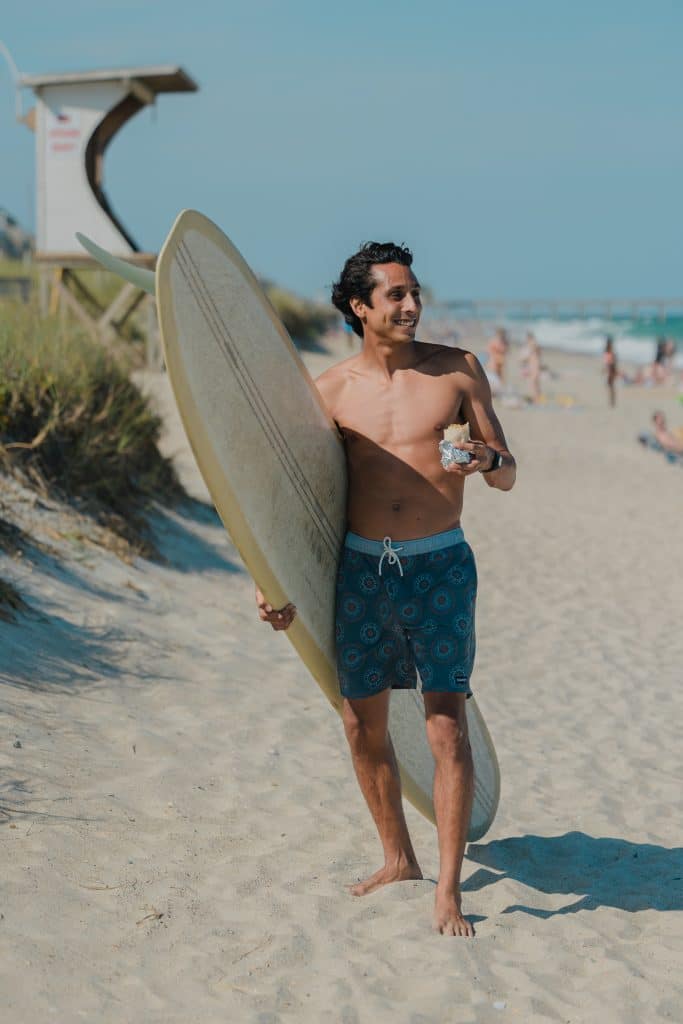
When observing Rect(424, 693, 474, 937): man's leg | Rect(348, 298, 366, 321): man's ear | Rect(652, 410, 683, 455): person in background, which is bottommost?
Rect(652, 410, 683, 455): person in background

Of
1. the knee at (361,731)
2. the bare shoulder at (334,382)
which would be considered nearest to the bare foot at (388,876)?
the knee at (361,731)

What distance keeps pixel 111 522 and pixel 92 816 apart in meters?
3.33

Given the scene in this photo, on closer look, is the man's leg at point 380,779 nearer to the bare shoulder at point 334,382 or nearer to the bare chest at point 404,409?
the bare chest at point 404,409

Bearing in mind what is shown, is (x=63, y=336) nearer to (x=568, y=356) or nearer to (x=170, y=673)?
(x=170, y=673)

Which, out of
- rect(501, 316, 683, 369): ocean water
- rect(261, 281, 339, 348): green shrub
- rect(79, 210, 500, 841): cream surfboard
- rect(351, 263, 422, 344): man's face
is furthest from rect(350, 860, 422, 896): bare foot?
rect(501, 316, 683, 369): ocean water

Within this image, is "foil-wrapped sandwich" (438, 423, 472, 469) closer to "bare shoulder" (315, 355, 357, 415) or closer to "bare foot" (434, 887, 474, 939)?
"bare shoulder" (315, 355, 357, 415)

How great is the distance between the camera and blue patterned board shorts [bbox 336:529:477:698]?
124 inches

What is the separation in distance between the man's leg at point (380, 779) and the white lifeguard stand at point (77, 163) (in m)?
9.41

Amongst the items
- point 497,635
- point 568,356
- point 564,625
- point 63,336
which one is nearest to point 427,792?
point 497,635

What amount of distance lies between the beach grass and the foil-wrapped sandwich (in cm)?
400

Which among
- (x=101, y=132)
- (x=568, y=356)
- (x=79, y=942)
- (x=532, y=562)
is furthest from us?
(x=568, y=356)

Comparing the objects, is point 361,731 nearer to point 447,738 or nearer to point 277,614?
point 447,738

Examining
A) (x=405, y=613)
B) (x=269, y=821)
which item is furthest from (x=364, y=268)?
(x=269, y=821)

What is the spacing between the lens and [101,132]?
12.6m
